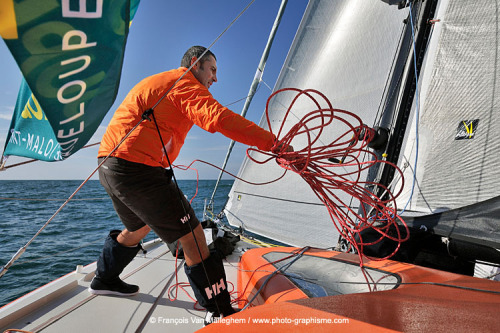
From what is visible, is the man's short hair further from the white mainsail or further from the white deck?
the white mainsail

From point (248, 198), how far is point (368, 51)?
7.03ft

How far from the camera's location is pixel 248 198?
3.42 meters

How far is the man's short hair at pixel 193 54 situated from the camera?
49.5 inches

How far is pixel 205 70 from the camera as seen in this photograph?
1.25m

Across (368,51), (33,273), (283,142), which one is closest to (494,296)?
(283,142)

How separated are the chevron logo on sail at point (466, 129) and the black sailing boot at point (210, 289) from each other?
1.63 metres

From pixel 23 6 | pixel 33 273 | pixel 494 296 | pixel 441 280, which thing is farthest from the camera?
pixel 33 273

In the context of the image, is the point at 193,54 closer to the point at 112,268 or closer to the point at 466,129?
the point at 112,268

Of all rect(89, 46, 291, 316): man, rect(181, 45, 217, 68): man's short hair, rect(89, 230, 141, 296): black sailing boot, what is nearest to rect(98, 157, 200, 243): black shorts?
rect(89, 46, 291, 316): man

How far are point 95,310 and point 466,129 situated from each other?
227cm

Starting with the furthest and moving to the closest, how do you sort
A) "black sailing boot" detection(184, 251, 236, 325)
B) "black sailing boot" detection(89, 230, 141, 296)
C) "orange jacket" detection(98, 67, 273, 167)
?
"black sailing boot" detection(89, 230, 141, 296), "black sailing boot" detection(184, 251, 236, 325), "orange jacket" detection(98, 67, 273, 167)

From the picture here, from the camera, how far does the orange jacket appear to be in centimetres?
97

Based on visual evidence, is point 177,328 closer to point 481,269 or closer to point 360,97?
point 481,269

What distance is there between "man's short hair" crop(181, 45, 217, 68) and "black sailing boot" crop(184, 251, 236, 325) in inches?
36.7
